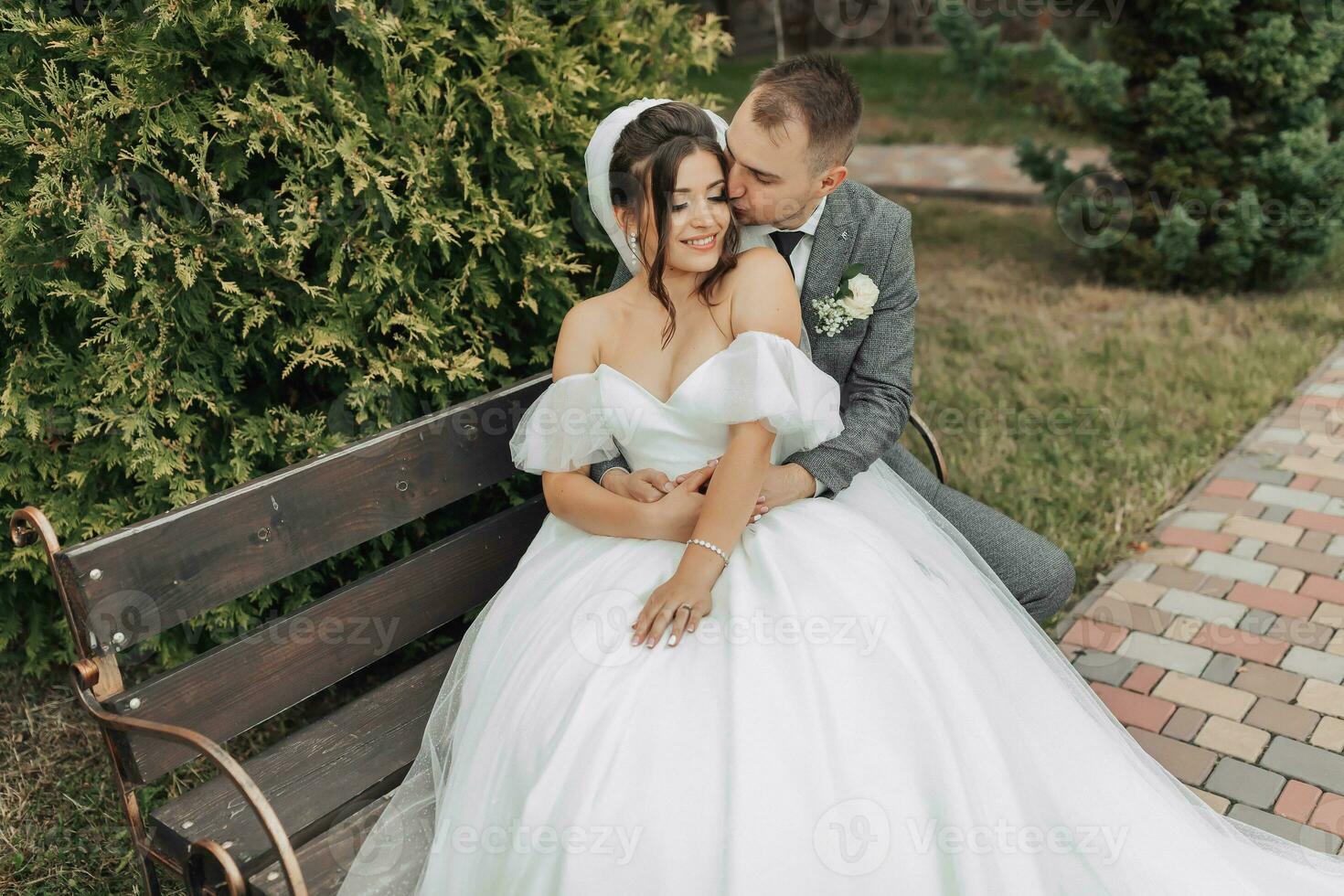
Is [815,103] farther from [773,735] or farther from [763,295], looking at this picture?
[773,735]

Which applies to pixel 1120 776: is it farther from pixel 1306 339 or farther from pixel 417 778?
pixel 1306 339

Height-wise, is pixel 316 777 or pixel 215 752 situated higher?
pixel 215 752

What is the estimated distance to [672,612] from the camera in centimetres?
225

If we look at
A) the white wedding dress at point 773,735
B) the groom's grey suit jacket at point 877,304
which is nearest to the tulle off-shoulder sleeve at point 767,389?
the white wedding dress at point 773,735

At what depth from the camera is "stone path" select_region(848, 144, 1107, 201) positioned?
895cm

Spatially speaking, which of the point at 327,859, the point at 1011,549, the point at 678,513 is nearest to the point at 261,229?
the point at 678,513

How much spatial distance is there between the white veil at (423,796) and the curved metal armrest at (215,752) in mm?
130

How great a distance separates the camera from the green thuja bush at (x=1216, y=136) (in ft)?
20.3

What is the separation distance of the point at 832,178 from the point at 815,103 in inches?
7.3

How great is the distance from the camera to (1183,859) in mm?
2268

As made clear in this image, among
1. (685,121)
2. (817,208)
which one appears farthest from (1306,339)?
(685,121)

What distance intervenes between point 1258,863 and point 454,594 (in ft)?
6.20

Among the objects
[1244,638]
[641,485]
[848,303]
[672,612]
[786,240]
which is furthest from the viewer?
[1244,638]

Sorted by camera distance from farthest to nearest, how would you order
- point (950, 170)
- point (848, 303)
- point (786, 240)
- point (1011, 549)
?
1. point (950, 170)
2. point (1011, 549)
3. point (786, 240)
4. point (848, 303)
